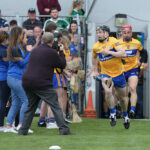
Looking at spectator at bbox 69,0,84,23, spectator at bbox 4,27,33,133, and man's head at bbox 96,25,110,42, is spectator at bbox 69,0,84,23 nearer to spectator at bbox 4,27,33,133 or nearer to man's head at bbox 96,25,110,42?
man's head at bbox 96,25,110,42

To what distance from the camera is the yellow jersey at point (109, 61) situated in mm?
11172

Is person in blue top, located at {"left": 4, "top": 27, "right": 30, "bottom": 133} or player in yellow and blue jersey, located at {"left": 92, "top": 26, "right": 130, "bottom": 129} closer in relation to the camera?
person in blue top, located at {"left": 4, "top": 27, "right": 30, "bottom": 133}

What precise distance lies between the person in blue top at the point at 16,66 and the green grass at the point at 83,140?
541mm

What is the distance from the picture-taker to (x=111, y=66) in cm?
1124

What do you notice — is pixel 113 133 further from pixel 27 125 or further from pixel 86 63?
pixel 86 63

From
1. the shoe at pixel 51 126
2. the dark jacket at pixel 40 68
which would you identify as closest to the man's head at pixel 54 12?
the shoe at pixel 51 126

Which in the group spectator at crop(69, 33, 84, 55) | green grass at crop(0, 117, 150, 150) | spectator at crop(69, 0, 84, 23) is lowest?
green grass at crop(0, 117, 150, 150)

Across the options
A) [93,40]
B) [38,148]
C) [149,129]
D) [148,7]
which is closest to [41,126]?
[149,129]

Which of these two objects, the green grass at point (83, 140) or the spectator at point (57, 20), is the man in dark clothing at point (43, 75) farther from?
the spectator at point (57, 20)

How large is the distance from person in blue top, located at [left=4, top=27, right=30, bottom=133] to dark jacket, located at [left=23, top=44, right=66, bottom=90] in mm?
641

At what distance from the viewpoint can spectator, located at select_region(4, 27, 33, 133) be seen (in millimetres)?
9695

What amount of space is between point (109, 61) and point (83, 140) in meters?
3.02

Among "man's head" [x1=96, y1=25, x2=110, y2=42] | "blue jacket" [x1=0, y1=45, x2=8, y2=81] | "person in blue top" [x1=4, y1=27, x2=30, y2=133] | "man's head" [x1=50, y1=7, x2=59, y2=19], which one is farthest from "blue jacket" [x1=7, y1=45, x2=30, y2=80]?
"man's head" [x1=50, y1=7, x2=59, y2=19]

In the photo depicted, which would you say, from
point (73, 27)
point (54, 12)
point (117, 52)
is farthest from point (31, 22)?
point (117, 52)
